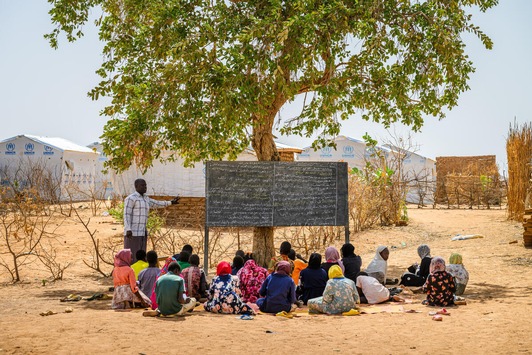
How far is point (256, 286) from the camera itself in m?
8.55

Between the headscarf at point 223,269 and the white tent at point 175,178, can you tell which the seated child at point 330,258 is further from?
the white tent at point 175,178

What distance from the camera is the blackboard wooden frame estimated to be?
11156 mm

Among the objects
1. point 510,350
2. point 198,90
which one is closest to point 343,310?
point 510,350

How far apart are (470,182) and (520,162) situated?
462 inches

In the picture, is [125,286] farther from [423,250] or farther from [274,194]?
[423,250]

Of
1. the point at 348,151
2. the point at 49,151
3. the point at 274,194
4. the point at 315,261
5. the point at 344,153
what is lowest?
the point at 315,261

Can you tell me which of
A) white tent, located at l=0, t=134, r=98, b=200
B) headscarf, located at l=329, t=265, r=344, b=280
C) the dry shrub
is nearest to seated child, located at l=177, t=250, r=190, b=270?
headscarf, located at l=329, t=265, r=344, b=280

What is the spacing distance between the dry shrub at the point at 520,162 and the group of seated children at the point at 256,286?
8182 mm

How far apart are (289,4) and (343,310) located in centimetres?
484

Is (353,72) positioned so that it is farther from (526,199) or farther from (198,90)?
(526,199)

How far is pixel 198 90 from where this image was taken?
10.1 metres

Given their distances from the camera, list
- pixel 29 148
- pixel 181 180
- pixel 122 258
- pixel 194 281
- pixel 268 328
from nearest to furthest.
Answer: pixel 268 328 → pixel 122 258 → pixel 194 281 → pixel 181 180 → pixel 29 148

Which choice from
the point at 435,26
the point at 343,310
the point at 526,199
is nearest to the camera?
the point at 343,310

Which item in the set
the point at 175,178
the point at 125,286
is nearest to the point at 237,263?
the point at 125,286
